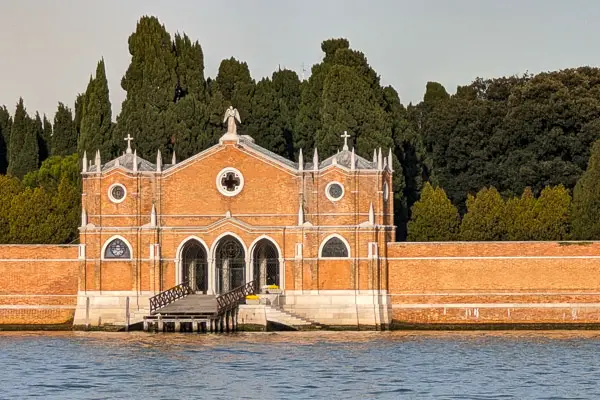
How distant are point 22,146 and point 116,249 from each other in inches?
1172

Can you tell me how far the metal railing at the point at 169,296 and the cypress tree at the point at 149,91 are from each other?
1423 centimetres

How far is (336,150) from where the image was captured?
64.8 meters

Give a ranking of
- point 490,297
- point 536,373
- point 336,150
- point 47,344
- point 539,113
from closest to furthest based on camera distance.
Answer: point 536,373 < point 47,344 < point 490,297 < point 336,150 < point 539,113

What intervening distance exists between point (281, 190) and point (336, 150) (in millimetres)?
10890

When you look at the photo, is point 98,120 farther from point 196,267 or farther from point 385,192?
point 385,192

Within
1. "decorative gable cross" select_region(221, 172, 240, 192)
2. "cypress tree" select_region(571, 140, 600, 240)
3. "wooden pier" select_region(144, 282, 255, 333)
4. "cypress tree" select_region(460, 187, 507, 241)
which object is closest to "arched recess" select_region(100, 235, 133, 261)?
"wooden pier" select_region(144, 282, 255, 333)

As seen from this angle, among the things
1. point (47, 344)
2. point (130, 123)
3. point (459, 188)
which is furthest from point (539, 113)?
point (47, 344)

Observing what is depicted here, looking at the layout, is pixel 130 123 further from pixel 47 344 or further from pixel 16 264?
pixel 47 344

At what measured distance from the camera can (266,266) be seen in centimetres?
5512

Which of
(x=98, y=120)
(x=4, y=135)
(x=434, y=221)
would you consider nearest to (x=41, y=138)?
(x=4, y=135)

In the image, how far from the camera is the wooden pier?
51688 millimetres

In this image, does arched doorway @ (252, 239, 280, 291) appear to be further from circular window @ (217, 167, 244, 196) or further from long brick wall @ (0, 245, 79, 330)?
long brick wall @ (0, 245, 79, 330)

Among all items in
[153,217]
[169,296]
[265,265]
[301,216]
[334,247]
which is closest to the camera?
[169,296]

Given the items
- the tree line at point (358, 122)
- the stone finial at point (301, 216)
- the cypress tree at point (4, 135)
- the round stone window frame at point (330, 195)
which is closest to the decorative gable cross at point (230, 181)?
the stone finial at point (301, 216)
